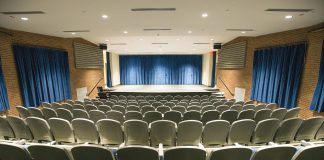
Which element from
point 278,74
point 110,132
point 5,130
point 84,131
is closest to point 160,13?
point 110,132

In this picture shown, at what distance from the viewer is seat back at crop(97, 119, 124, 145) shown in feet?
9.36

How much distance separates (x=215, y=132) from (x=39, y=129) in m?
3.56

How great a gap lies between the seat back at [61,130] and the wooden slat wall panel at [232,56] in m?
8.92

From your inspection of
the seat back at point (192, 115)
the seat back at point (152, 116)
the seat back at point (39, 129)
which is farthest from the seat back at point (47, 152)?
the seat back at point (192, 115)

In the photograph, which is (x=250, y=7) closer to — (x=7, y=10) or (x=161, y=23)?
(x=161, y=23)

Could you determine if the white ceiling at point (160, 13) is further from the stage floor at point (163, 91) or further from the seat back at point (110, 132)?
the stage floor at point (163, 91)

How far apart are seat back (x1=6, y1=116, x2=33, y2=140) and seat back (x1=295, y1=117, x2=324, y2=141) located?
5.66 metres

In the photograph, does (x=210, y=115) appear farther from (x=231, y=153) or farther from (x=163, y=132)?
(x=231, y=153)

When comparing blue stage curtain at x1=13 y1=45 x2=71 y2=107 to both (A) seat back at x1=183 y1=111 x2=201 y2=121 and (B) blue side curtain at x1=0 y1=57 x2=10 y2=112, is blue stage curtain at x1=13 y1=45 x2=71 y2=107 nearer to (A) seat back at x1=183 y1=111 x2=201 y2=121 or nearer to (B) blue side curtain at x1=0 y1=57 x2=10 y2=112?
(B) blue side curtain at x1=0 y1=57 x2=10 y2=112

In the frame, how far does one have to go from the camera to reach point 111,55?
1514cm

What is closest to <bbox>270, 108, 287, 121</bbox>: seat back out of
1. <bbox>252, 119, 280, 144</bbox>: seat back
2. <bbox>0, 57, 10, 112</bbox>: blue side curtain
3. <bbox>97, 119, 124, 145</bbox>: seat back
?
<bbox>252, 119, 280, 144</bbox>: seat back

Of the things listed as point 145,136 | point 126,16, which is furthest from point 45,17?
point 145,136

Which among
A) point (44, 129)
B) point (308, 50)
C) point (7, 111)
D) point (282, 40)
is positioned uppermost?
point (282, 40)

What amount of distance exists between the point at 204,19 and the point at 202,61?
13176mm
